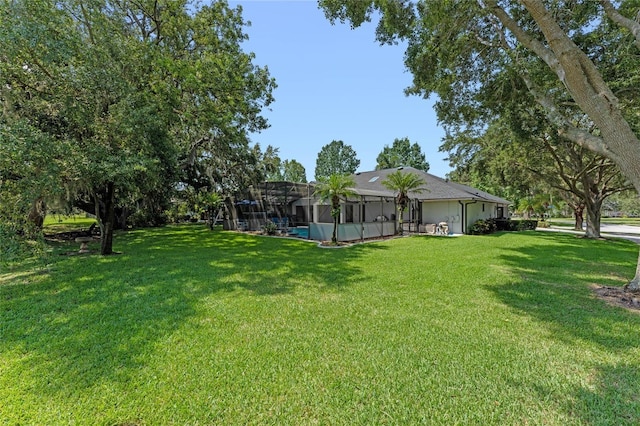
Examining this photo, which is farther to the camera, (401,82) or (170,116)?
(170,116)

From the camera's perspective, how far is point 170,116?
10.5 metres

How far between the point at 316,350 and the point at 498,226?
2248 centimetres

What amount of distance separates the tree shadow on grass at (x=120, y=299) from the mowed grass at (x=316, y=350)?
3 centimetres

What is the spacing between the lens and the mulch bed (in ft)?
16.2

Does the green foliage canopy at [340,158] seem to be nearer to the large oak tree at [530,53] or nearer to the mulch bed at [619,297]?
the large oak tree at [530,53]

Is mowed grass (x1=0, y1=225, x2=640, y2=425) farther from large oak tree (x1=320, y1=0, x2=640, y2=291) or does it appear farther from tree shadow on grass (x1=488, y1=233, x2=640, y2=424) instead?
large oak tree (x1=320, y1=0, x2=640, y2=291)

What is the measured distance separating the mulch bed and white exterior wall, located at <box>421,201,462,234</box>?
1257cm

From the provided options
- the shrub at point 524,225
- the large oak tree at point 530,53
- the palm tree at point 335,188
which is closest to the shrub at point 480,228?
the shrub at point 524,225

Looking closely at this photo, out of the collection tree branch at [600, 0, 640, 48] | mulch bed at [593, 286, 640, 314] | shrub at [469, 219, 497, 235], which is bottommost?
mulch bed at [593, 286, 640, 314]

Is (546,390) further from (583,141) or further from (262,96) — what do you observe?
(262,96)

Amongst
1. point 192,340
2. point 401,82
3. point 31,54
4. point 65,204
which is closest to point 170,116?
point 31,54

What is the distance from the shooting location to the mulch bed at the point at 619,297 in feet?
16.2

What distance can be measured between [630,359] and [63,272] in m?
11.3

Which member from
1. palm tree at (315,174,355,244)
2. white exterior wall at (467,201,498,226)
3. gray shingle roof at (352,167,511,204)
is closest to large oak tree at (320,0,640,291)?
palm tree at (315,174,355,244)
